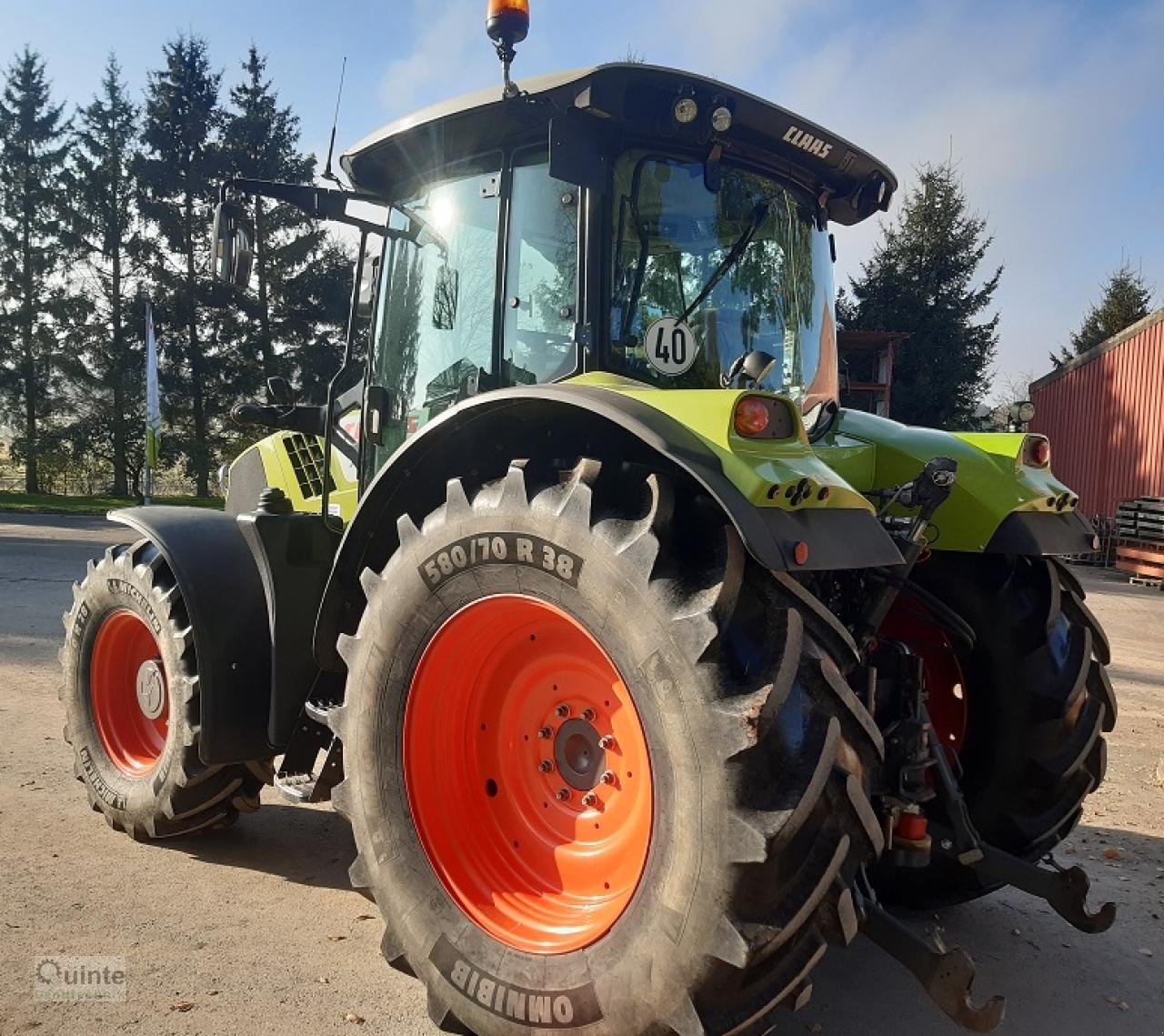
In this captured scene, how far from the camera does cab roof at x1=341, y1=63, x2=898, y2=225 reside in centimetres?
298

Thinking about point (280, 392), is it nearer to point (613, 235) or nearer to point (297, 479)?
point (297, 479)

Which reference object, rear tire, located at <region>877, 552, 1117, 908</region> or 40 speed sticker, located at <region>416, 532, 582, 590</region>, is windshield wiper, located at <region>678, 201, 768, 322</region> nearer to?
40 speed sticker, located at <region>416, 532, 582, 590</region>

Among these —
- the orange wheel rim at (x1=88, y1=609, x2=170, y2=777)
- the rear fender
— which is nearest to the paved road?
the orange wheel rim at (x1=88, y1=609, x2=170, y2=777)

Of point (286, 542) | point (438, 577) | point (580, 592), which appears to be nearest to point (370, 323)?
point (286, 542)

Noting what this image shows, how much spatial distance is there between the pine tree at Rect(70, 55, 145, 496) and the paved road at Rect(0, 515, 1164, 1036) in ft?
91.3

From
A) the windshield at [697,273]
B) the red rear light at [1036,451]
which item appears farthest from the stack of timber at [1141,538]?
the windshield at [697,273]

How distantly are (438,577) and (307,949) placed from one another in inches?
55.7

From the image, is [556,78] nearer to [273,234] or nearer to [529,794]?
[529,794]

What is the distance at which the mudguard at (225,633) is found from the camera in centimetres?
376

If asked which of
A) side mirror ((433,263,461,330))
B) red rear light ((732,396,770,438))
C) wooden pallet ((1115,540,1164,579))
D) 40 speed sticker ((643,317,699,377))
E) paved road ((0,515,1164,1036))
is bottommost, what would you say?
paved road ((0,515,1164,1036))

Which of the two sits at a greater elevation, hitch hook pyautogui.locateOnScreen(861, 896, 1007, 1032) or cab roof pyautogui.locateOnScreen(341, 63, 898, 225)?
cab roof pyautogui.locateOnScreen(341, 63, 898, 225)

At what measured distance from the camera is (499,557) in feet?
8.59

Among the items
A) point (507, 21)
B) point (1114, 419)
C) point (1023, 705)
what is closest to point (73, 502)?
point (1114, 419)

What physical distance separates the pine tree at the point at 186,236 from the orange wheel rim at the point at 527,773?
95.8 ft
